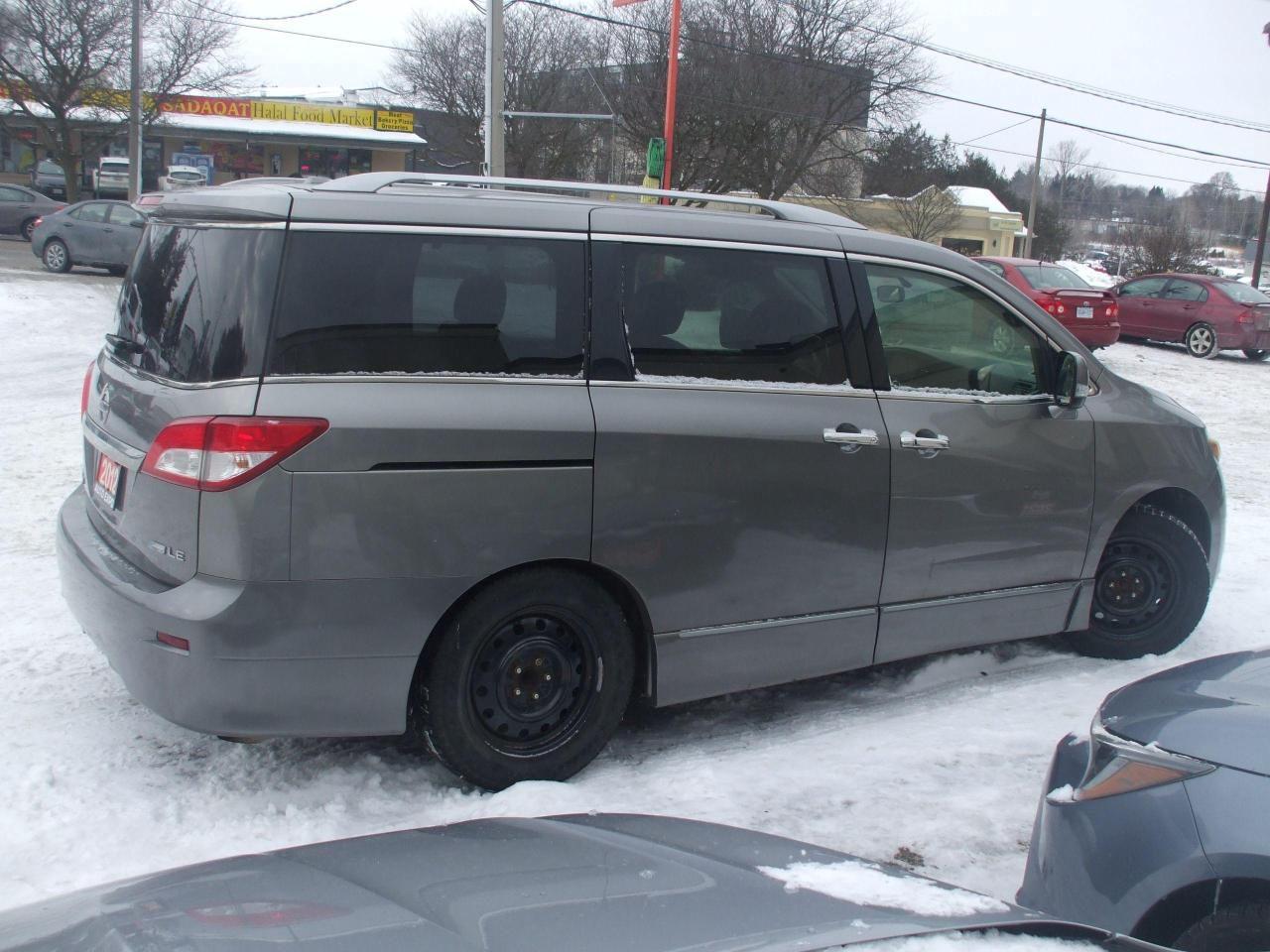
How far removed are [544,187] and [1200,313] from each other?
19139 mm

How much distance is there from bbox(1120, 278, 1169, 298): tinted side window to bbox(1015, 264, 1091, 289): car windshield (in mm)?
3144

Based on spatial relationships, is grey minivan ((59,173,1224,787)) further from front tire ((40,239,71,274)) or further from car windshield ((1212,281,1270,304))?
front tire ((40,239,71,274))

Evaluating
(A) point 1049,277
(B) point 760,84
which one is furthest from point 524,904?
(B) point 760,84

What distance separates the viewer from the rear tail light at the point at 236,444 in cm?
329

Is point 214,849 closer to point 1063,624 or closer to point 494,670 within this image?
point 494,670

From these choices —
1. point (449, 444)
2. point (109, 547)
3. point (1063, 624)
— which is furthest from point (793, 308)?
point (109, 547)

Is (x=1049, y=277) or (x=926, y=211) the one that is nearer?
(x=1049, y=277)

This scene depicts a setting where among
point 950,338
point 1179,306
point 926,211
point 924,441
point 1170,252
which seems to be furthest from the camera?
point 926,211

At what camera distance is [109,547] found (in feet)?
12.4

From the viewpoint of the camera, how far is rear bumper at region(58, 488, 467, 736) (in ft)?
10.9

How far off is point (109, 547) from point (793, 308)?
8.41ft

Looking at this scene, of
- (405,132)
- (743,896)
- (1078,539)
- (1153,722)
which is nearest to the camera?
(743,896)

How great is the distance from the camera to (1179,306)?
20.5 metres

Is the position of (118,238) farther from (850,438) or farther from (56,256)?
(850,438)
